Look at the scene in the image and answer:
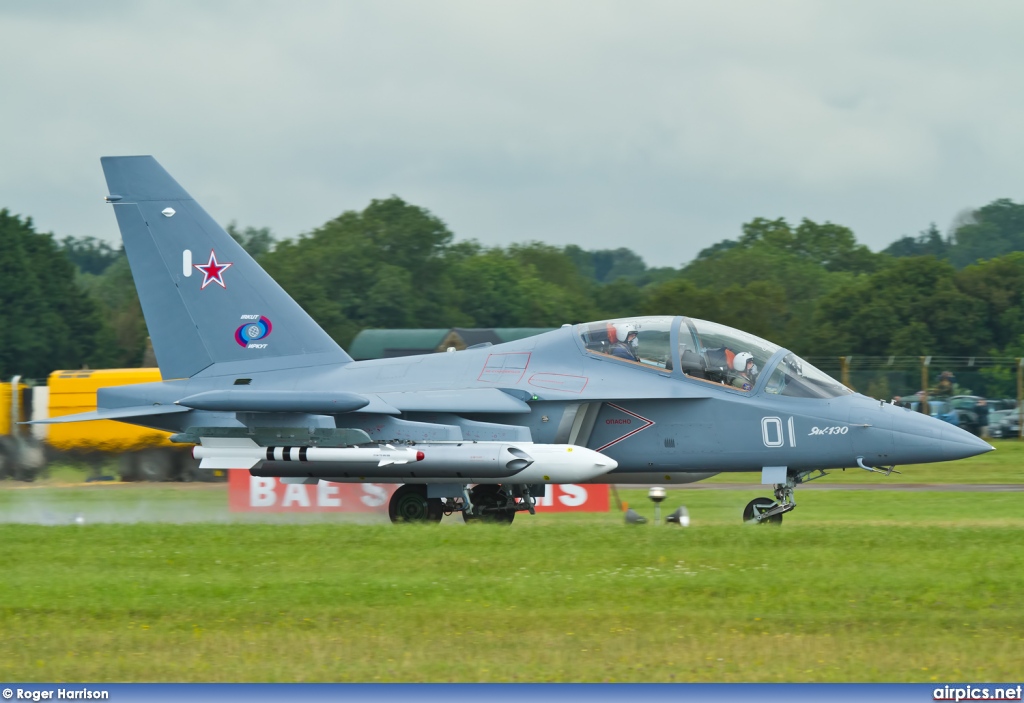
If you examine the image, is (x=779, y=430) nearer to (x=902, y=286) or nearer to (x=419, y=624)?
(x=419, y=624)

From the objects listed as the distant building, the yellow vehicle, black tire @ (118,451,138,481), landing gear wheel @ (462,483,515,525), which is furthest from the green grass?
the distant building

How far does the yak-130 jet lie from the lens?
45.1 feet

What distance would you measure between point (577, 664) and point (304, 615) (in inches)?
89.7

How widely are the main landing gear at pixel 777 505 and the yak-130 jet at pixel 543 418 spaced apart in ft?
0.06

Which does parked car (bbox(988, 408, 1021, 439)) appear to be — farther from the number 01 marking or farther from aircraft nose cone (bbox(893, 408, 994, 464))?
the number 01 marking

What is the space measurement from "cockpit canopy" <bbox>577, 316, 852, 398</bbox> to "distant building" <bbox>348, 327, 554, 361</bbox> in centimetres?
3115

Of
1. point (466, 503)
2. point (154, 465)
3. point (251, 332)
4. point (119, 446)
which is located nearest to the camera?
point (466, 503)

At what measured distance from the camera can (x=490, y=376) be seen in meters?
14.6

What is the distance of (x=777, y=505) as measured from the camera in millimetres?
14203

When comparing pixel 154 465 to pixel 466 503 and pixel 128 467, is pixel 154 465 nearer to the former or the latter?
pixel 128 467

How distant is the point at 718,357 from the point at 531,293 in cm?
7278

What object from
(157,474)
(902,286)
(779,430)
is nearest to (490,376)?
(779,430)

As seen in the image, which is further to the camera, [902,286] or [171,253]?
[902,286]

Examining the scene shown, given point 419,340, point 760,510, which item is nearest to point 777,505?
point 760,510
